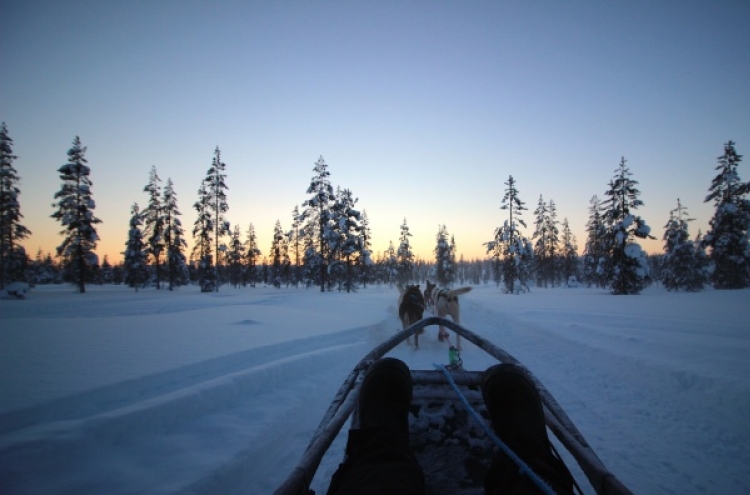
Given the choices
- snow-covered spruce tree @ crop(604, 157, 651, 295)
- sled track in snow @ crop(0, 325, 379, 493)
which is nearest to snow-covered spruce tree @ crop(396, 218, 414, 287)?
snow-covered spruce tree @ crop(604, 157, 651, 295)

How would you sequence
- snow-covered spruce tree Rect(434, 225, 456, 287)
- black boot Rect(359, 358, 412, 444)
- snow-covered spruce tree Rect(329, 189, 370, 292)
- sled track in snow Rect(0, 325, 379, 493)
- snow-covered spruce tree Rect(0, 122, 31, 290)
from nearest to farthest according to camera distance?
black boot Rect(359, 358, 412, 444), sled track in snow Rect(0, 325, 379, 493), snow-covered spruce tree Rect(0, 122, 31, 290), snow-covered spruce tree Rect(329, 189, 370, 292), snow-covered spruce tree Rect(434, 225, 456, 287)

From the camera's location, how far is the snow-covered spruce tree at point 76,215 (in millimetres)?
28359

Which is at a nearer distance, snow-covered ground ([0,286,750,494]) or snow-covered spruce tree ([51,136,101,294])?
snow-covered ground ([0,286,750,494])

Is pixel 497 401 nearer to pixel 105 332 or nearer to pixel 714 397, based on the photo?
pixel 714 397

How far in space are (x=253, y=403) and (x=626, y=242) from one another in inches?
Answer: 1350

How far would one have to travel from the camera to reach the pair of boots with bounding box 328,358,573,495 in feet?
5.17

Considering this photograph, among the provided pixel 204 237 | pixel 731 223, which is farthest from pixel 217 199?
pixel 731 223

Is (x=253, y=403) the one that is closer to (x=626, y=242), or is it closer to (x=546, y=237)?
(x=626, y=242)

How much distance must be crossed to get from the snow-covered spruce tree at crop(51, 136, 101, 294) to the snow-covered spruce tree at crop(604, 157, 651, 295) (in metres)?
48.0

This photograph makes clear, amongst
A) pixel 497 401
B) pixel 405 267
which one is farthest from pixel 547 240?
pixel 497 401

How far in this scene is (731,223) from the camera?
1101 inches

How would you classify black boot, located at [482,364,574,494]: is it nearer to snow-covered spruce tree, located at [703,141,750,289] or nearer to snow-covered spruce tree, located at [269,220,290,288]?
snow-covered spruce tree, located at [703,141,750,289]

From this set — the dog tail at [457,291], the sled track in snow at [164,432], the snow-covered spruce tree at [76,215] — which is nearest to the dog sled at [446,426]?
the sled track in snow at [164,432]

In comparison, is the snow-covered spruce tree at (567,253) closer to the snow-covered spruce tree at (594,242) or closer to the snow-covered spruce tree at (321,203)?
the snow-covered spruce tree at (594,242)
